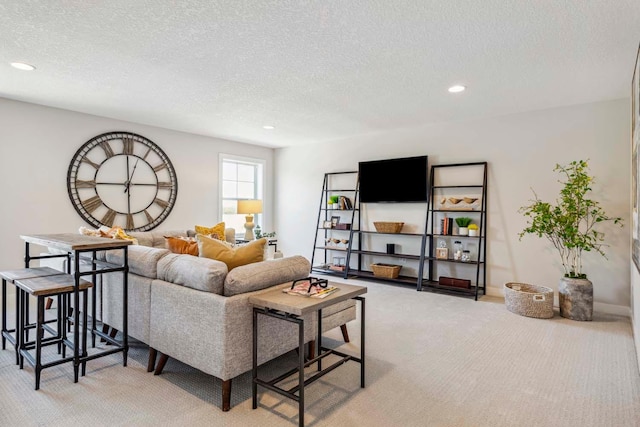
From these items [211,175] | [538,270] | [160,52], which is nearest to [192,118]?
[211,175]

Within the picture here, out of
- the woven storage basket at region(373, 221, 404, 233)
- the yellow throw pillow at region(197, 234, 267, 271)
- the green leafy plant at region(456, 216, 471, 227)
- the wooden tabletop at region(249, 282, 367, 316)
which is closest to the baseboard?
the green leafy plant at region(456, 216, 471, 227)

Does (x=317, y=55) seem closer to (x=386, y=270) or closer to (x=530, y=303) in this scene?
(x=530, y=303)

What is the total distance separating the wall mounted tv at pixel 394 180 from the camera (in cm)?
536

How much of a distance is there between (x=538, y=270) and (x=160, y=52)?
4733 millimetres

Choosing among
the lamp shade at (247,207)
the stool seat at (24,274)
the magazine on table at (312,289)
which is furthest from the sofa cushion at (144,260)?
the lamp shade at (247,207)

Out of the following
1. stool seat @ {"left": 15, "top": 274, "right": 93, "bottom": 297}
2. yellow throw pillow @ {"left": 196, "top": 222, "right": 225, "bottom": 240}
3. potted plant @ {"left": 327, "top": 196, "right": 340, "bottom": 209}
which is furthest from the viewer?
potted plant @ {"left": 327, "top": 196, "right": 340, "bottom": 209}

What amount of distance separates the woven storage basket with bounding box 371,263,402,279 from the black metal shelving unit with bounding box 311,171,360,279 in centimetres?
56

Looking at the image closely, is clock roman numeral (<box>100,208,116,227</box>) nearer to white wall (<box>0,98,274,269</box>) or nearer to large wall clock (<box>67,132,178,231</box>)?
large wall clock (<box>67,132,178,231</box>)

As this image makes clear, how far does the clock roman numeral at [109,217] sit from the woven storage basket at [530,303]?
511 centimetres

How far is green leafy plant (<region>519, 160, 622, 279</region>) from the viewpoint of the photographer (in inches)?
151

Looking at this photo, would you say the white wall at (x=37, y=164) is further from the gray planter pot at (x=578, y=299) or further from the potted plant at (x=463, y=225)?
the gray planter pot at (x=578, y=299)

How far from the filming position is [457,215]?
518 centimetres

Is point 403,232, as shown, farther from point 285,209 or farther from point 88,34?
point 88,34

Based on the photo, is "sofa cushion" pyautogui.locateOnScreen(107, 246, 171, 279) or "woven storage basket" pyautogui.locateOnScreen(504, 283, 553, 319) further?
"woven storage basket" pyautogui.locateOnScreen(504, 283, 553, 319)
